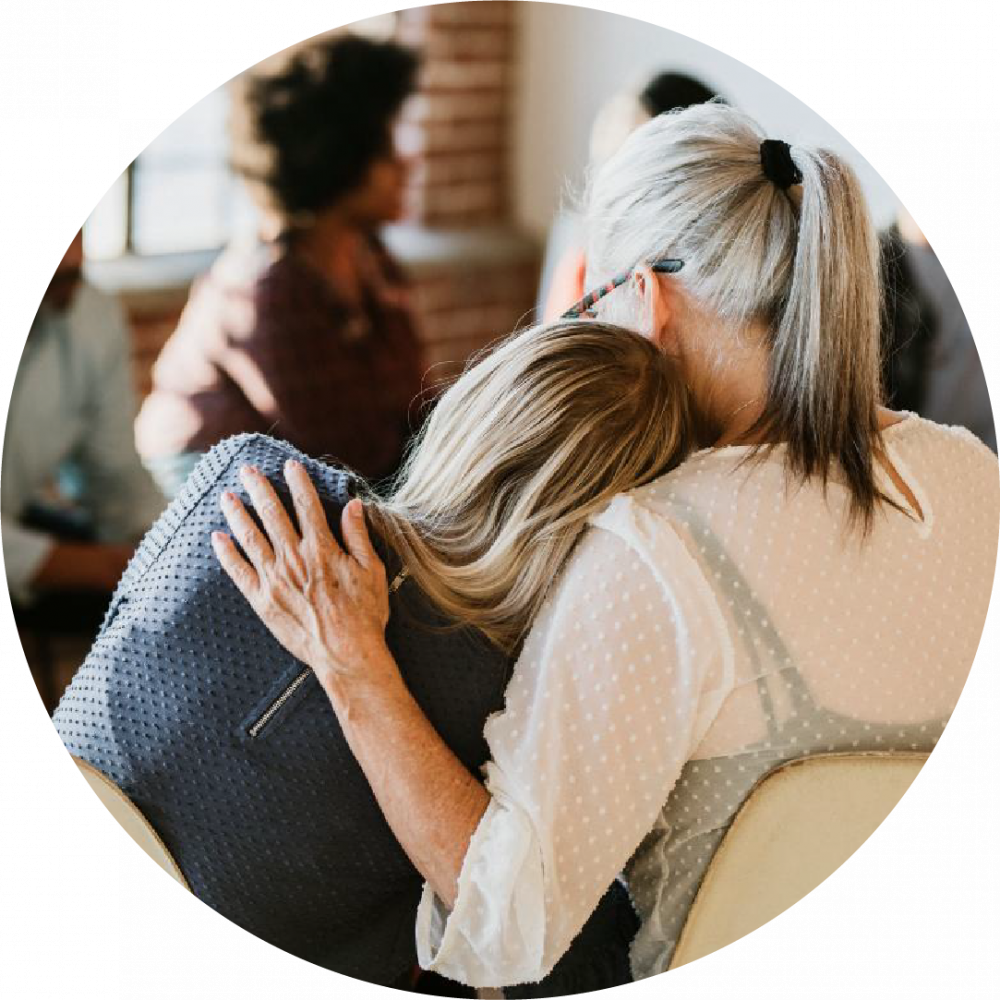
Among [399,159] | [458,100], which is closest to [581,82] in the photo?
[458,100]

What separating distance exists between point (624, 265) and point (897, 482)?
0.32m

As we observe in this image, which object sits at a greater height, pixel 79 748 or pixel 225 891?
pixel 79 748

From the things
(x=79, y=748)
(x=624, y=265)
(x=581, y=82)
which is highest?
(x=581, y=82)

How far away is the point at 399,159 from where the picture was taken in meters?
2.40

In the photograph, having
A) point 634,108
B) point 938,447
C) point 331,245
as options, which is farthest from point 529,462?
point 331,245

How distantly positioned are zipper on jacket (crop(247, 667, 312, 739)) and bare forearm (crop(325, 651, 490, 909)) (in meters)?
0.03

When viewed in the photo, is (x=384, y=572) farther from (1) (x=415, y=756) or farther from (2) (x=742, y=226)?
(2) (x=742, y=226)

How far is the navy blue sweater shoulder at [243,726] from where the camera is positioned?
0.98 metres

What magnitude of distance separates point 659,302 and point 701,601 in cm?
30

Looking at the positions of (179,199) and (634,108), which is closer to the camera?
(634,108)

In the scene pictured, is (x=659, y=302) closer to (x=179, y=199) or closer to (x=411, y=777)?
(x=411, y=777)

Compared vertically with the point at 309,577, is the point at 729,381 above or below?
above

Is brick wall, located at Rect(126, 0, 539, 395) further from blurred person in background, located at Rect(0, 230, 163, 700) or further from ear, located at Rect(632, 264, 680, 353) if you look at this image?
ear, located at Rect(632, 264, 680, 353)

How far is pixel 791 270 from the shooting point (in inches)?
40.6
